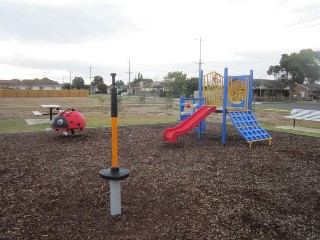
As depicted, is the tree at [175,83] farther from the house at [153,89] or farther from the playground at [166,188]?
the playground at [166,188]

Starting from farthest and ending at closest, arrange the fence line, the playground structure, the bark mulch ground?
1. the fence line
2. the playground structure
3. the bark mulch ground

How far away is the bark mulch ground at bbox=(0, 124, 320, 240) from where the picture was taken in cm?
344

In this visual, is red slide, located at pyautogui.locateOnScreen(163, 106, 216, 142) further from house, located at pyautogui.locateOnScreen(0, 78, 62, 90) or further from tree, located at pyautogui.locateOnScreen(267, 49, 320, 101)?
house, located at pyautogui.locateOnScreen(0, 78, 62, 90)

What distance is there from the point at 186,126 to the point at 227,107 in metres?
1.90

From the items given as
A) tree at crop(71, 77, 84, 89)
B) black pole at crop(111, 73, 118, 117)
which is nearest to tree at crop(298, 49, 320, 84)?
black pole at crop(111, 73, 118, 117)

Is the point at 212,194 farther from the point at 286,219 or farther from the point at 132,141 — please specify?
the point at 132,141

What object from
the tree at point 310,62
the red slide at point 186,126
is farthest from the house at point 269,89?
the red slide at point 186,126

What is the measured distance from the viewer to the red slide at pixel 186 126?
834 centimetres

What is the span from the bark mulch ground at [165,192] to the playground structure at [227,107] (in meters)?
0.60

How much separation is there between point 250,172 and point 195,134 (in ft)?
16.9

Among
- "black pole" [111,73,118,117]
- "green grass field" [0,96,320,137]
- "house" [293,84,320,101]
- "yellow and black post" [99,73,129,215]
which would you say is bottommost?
"green grass field" [0,96,320,137]

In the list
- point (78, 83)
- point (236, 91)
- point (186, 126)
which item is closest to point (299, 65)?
point (236, 91)

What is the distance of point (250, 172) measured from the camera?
5.84 metres

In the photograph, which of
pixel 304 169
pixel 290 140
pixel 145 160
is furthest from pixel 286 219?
pixel 290 140
